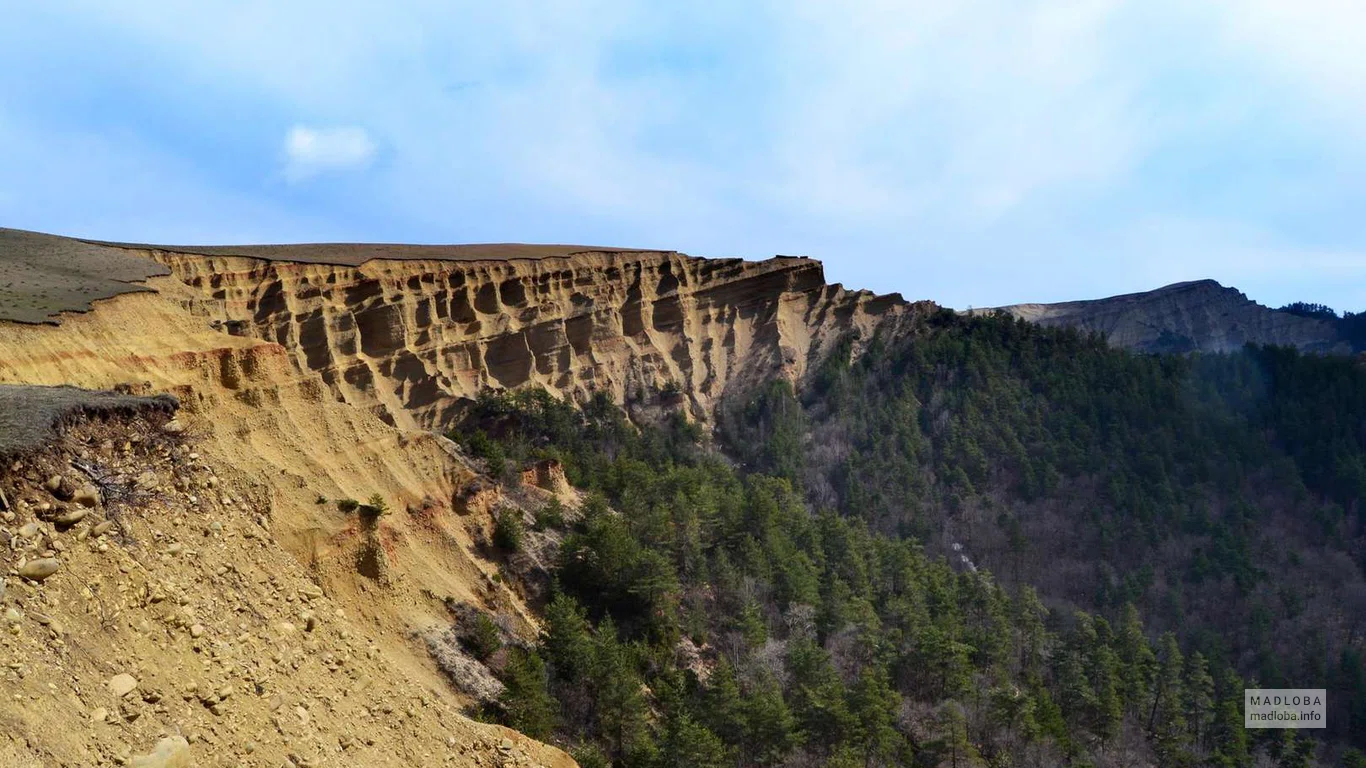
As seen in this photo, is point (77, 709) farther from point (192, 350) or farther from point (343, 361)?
point (343, 361)

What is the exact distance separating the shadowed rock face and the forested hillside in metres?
65.8

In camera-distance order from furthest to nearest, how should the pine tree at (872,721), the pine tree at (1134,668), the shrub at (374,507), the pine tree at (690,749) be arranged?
the pine tree at (1134,668), the pine tree at (872,721), the pine tree at (690,749), the shrub at (374,507)

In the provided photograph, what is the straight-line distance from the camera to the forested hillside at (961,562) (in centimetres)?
2956

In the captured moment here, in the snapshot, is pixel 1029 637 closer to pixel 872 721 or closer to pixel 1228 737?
pixel 1228 737

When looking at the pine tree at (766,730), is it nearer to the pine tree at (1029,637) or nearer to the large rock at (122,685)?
the pine tree at (1029,637)

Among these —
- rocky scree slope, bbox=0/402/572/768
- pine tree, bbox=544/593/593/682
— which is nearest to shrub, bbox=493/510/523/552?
pine tree, bbox=544/593/593/682

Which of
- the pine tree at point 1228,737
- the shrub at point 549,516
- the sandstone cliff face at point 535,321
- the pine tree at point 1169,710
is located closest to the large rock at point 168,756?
the shrub at point 549,516

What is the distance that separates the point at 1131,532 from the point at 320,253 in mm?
54283

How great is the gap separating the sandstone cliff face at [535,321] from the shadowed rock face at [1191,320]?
260 ft

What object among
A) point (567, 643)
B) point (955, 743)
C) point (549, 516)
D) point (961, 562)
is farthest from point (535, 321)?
point (955, 743)

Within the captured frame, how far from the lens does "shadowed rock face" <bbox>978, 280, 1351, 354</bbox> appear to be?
14812 centimetres

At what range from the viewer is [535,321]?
65562 mm

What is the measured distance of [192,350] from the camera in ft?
80.0

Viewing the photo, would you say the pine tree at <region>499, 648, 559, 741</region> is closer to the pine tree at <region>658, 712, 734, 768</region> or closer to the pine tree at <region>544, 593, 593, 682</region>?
the pine tree at <region>544, 593, 593, 682</region>
